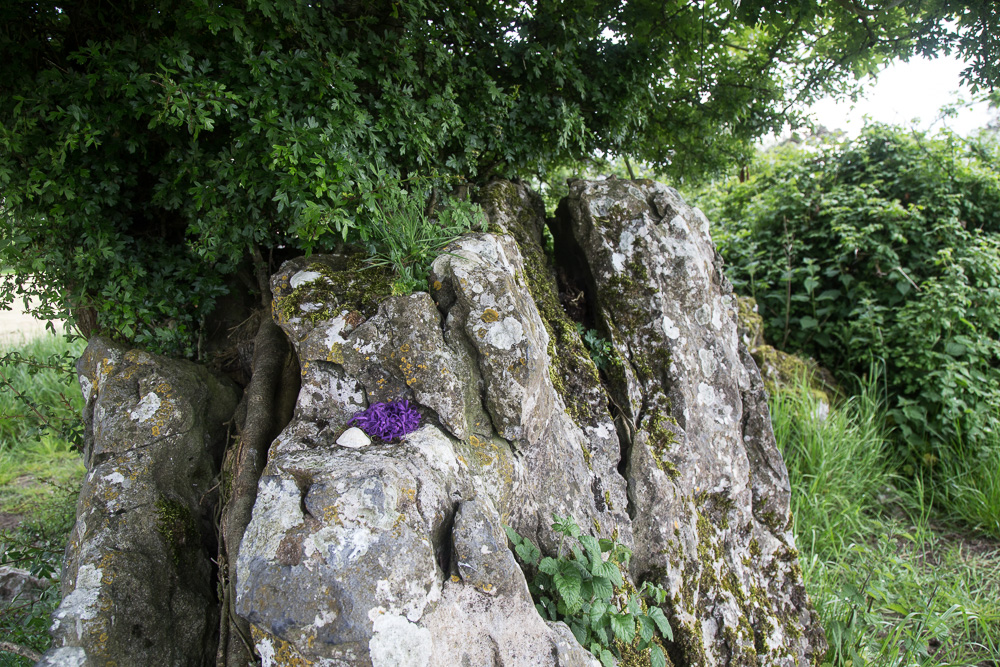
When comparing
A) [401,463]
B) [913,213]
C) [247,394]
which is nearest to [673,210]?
[401,463]

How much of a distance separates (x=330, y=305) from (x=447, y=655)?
1461 mm

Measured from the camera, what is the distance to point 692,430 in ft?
11.1

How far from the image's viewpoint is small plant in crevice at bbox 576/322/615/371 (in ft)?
10.9

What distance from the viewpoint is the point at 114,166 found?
2576 millimetres

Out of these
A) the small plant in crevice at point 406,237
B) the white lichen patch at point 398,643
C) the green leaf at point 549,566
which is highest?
the small plant in crevice at point 406,237

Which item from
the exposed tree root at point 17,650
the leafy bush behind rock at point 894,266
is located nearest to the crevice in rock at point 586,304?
the exposed tree root at point 17,650

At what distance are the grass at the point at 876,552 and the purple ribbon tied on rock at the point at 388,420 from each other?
2848mm

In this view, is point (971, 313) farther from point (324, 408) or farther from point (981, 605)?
point (324, 408)

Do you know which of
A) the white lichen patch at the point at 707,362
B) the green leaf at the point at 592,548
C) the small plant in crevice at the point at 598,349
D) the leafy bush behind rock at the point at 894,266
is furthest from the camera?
the leafy bush behind rock at the point at 894,266

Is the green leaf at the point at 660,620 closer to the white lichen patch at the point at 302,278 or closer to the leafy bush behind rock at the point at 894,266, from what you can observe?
the white lichen patch at the point at 302,278

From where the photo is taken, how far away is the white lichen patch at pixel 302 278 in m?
2.53

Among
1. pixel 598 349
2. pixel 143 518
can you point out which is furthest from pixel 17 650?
pixel 598 349

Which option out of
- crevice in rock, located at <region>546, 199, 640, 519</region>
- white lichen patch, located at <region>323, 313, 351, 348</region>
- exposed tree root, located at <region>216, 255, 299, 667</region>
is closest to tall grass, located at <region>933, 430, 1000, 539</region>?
crevice in rock, located at <region>546, 199, 640, 519</region>

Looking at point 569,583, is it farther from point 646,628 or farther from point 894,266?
point 894,266
